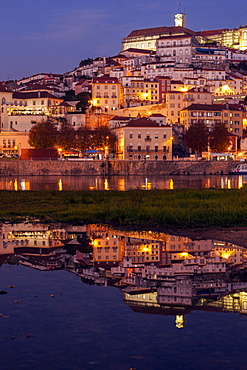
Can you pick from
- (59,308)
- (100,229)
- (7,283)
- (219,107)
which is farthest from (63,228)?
(219,107)

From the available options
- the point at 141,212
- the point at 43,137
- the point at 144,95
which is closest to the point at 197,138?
the point at 43,137

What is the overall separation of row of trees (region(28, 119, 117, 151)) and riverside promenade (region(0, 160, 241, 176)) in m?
7.81

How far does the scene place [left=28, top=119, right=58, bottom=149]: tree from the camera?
92.8 m

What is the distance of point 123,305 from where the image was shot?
25.7 ft

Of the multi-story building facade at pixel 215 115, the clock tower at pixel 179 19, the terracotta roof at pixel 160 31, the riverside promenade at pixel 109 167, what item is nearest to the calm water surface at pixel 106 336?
the riverside promenade at pixel 109 167

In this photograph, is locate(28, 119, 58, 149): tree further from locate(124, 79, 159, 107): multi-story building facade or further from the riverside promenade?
locate(124, 79, 159, 107): multi-story building facade

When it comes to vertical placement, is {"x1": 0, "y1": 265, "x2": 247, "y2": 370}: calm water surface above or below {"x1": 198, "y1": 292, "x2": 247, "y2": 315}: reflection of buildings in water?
below

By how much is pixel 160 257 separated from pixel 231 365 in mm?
5749

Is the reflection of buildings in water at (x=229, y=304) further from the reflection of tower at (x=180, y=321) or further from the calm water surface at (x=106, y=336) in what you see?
the reflection of tower at (x=180, y=321)

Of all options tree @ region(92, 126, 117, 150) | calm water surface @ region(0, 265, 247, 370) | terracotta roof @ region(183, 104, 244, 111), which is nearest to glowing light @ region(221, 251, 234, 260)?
calm water surface @ region(0, 265, 247, 370)

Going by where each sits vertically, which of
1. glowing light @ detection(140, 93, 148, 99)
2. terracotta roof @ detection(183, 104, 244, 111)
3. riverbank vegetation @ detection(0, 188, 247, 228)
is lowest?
riverbank vegetation @ detection(0, 188, 247, 228)

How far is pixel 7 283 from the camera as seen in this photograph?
933 centimetres

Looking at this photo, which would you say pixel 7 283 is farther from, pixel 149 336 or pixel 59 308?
pixel 149 336

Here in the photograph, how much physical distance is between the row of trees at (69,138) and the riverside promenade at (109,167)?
25.6ft
